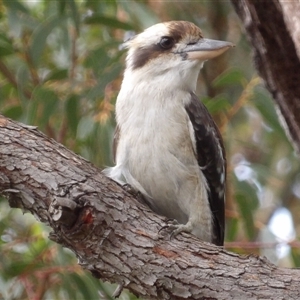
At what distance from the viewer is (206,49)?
2.87m

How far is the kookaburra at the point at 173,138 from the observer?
2715 millimetres

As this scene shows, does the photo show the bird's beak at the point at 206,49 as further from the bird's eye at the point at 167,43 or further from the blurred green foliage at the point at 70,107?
the blurred green foliage at the point at 70,107

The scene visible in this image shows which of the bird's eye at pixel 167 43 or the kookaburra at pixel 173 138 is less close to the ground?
the bird's eye at pixel 167 43

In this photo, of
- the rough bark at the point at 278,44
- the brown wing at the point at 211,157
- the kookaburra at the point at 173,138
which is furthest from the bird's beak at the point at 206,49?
the rough bark at the point at 278,44

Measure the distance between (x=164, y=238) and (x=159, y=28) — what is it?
1.05 meters

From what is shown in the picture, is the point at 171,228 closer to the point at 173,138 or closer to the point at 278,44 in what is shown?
the point at 173,138

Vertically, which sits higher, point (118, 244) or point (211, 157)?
point (211, 157)

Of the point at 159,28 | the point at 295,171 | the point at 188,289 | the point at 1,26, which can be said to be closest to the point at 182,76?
the point at 159,28

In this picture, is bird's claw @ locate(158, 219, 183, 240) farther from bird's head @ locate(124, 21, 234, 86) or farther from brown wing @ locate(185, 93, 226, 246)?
bird's head @ locate(124, 21, 234, 86)

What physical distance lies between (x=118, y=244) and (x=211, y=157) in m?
0.70

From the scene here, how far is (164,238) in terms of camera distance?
7.68 ft

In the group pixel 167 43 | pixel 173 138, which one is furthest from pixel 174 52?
pixel 173 138

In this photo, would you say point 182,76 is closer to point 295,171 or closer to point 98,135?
point 98,135

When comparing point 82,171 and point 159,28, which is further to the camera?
point 159,28
